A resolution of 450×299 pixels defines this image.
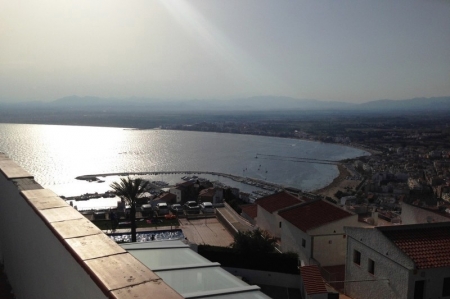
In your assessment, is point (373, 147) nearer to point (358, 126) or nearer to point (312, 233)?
point (358, 126)

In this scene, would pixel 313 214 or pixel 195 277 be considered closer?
pixel 195 277

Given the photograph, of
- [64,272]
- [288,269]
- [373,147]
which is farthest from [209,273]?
[373,147]

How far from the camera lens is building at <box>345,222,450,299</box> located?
22.3ft

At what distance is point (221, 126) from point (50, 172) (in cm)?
8893

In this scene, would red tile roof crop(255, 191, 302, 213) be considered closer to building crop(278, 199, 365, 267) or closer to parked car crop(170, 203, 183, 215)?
building crop(278, 199, 365, 267)

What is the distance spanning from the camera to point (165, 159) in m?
72.1

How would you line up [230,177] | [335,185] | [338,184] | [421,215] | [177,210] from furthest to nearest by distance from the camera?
[230,177], [338,184], [335,185], [177,210], [421,215]

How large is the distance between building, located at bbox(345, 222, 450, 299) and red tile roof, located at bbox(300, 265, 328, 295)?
2.87 feet

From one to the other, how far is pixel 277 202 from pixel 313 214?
2920 millimetres

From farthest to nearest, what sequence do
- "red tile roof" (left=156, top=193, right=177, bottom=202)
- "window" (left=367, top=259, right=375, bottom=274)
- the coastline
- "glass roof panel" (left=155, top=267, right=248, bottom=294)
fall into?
the coastline
"red tile roof" (left=156, top=193, right=177, bottom=202)
"window" (left=367, top=259, right=375, bottom=274)
"glass roof panel" (left=155, top=267, right=248, bottom=294)

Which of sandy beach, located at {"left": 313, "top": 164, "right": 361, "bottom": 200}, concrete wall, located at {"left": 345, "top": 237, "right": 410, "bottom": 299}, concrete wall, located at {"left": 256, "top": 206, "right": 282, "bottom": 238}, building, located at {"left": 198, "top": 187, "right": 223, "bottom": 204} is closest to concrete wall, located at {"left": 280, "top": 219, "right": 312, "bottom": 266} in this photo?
concrete wall, located at {"left": 256, "top": 206, "right": 282, "bottom": 238}

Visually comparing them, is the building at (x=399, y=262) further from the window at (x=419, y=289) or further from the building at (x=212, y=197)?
the building at (x=212, y=197)

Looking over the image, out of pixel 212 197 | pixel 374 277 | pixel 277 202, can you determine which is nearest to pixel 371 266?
pixel 374 277

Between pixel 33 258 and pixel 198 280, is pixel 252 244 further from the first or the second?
pixel 33 258
